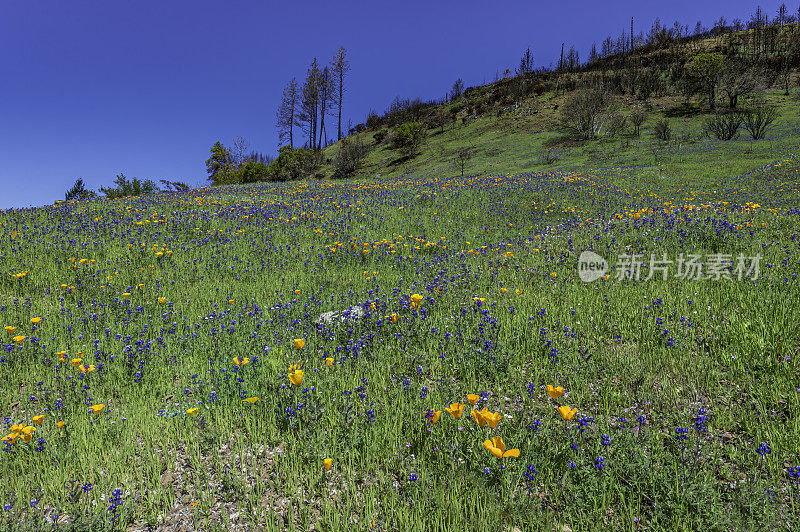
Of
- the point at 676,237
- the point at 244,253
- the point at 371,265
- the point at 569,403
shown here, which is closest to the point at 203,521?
the point at 569,403

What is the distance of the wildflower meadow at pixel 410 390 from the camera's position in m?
2.51

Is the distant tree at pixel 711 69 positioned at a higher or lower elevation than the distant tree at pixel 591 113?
higher

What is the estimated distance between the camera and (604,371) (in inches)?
150

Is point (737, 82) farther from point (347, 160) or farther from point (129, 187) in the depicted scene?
point (129, 187)

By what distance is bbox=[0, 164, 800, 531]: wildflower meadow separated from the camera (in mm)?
2510

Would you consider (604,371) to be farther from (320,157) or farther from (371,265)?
(320,157)

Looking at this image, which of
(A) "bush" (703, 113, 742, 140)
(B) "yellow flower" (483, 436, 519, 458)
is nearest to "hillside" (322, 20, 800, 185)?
(A) "bush" (703, 113, 742, 140)

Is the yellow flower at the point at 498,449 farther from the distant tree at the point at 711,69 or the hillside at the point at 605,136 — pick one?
the distant tree at the point at 711,69

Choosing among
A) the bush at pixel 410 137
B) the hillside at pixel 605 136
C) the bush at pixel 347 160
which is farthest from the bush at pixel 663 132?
the bush at pixel 347 160

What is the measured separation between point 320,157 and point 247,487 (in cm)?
5525

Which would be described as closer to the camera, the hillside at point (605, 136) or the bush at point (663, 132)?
the hillside at point (605, 136)

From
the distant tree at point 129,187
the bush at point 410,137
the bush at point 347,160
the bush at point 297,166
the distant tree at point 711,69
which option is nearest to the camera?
the distant tree at point 129,187

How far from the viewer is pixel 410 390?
373 centimetres

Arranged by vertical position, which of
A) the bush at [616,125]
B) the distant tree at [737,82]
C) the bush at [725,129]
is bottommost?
the bush at [725,129]
